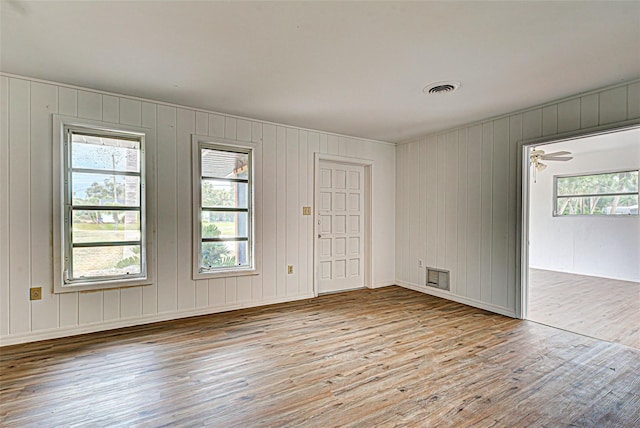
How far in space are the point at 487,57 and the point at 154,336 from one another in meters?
3.84

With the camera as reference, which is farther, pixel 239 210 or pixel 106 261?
pixel 239 210

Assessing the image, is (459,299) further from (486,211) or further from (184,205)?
(184,205)

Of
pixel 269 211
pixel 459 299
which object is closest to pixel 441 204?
pixel 459 299

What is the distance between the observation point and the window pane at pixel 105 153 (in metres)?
3.20

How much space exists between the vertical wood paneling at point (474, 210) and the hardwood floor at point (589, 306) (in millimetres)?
727

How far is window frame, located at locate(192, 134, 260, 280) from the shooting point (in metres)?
3.72

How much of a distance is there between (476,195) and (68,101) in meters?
4.74

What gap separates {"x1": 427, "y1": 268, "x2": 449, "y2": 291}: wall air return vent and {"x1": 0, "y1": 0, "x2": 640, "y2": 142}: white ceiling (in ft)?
7.81

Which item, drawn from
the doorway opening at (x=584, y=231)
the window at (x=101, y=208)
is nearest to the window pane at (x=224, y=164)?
the window at (x=101, y=208)

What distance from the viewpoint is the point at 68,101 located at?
10.1 feet

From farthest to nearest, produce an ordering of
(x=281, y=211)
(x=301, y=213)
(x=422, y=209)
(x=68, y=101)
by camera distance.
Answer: (x=422, y=209) < (x=301, y=213) < (x=281, y=211) < (x=68, y=101)

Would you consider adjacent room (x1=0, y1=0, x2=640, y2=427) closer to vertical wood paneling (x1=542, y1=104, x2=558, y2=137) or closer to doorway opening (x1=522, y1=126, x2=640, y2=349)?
vertical wood paneling (x1=542, y1=104, x2=558, y2=137)

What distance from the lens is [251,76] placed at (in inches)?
111

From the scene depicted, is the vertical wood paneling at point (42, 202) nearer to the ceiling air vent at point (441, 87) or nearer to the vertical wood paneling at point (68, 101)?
the vertical wood paneling at point (68, 101)
